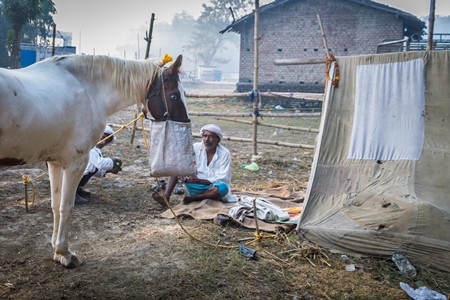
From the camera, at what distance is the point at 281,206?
4.99m

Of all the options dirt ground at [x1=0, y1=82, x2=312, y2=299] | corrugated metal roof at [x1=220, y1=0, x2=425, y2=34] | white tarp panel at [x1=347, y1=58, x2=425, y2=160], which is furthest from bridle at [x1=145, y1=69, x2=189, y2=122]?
corrugated metal roof at [x1=220, y1=0, x2=425, y2=34]

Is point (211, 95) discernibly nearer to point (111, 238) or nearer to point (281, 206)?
point (281, 206)

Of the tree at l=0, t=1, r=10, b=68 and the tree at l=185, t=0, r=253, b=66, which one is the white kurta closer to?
the tree at l=0, t=1, r=10, b=68

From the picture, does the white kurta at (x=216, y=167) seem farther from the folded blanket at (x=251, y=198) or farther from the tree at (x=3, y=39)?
the tree at (x=3, y=39)

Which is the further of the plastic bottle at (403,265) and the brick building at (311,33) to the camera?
the brick building at (311,33)

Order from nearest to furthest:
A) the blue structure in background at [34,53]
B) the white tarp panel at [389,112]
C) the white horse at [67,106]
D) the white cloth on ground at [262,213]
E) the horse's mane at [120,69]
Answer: the white horse at [67,106]
the horse's mane at [120,69]
the white tarp panel at [389,112]
the white cloth on ground at [262,213]
the blue structure in background at [34,53]

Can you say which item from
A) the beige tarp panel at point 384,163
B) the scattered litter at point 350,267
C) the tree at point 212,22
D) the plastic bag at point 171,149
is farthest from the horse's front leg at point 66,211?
the tree at point 212,22

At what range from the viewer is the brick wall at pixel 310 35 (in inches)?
712

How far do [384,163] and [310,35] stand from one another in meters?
16.0

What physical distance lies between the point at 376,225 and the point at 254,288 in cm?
132

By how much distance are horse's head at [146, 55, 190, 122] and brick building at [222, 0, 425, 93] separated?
51.3 ft

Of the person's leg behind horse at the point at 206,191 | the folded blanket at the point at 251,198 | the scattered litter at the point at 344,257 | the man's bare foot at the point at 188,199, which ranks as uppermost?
the person's leg behind horse at the point at 206,191

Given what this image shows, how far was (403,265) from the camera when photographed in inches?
131

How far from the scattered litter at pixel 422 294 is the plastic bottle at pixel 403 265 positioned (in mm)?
280
